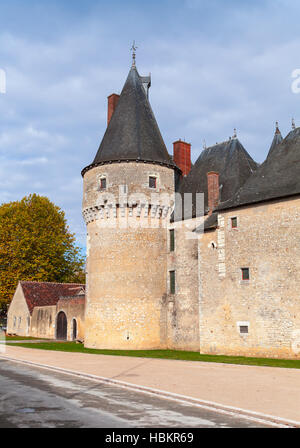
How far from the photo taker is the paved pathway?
8.88 m

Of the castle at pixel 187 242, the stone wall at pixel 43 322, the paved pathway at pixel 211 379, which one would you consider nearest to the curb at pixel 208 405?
the paved pathway at pixel 211 379

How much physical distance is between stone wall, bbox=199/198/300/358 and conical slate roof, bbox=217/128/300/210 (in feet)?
1.34

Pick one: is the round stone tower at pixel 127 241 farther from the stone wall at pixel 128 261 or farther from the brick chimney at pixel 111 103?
the brick chimney at pixel 111 103

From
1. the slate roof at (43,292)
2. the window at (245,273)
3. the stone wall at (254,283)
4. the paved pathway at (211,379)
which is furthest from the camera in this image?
the slate roof at (43,292)

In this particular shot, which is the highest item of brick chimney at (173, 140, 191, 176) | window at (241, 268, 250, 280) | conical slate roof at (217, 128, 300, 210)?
brick chimney at (173, 140, 191, 176)

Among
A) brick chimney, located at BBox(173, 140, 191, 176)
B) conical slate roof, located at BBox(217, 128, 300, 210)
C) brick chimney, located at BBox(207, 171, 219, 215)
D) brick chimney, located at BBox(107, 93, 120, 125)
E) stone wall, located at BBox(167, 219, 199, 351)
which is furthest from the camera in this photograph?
brick chimney, located at BBox(107, 93, 120, 125)

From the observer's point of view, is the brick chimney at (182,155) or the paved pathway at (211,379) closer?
the paved pathway at (211,379)

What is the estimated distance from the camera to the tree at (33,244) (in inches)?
1612

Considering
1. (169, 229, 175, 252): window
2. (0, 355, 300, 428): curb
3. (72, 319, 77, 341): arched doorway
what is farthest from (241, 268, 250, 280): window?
(72, 319, 77, 341): arched doorway

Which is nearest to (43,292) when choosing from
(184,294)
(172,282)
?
Answer: (172,282)

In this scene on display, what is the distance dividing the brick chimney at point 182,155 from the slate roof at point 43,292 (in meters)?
15.6

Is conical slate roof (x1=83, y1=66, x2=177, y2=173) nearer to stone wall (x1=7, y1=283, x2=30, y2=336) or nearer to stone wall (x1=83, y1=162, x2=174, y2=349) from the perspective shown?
stone wall (x1=83, y1=162, x2=174, y2=349)

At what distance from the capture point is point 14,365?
17406 mm
